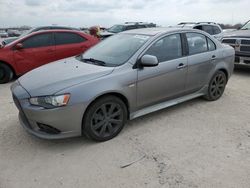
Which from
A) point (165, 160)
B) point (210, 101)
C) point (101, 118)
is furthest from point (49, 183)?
point (210, 101)

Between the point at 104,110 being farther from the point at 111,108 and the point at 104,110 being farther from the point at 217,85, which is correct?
the point at 217,85

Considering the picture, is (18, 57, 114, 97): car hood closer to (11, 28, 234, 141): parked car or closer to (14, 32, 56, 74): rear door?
(11, 28, 234, 141): parked car

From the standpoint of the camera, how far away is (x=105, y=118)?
3.73m

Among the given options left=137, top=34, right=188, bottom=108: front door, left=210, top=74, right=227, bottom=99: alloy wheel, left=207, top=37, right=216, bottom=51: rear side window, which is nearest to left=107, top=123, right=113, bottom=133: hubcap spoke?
left=137, top=34, right=188, bottom=108: front door

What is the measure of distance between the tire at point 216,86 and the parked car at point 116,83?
44 millimetres

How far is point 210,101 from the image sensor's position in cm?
546

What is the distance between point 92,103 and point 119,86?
1.54ft

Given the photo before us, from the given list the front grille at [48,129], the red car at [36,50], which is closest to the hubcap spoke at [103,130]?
the front grille at [48,129]

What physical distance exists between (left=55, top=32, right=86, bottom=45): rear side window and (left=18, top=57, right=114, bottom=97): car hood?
3787 millimetres

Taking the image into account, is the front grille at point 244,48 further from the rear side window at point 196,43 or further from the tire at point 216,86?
the rear side window at point 196,43

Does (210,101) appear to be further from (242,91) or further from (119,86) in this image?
(119,86)

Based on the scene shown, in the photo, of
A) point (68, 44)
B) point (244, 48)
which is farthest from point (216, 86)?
point (68, 44)

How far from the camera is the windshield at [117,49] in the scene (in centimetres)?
407

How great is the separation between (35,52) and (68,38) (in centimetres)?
111
